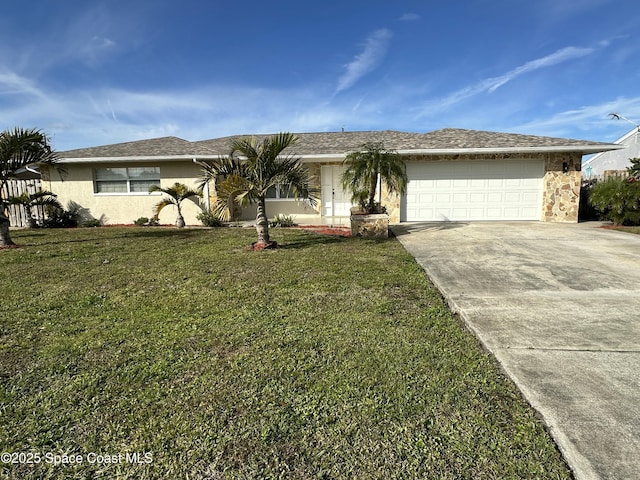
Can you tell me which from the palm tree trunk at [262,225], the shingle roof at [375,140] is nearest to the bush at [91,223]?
the shingle roof at [375,140]

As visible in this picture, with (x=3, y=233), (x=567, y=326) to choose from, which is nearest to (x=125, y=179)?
(x=3, y=233)

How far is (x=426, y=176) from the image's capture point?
12.9 m

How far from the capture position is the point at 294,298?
463 cm

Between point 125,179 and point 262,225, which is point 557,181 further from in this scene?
point 125,179

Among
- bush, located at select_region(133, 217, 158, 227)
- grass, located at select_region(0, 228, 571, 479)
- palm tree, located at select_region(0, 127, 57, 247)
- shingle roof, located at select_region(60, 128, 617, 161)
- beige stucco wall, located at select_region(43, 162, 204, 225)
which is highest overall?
shingle roof, located at select_region(60, 128, 617, 161)

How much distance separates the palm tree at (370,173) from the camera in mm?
9727

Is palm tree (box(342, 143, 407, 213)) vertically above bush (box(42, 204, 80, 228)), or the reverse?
palm tree (box(342, 143, 407, 213))

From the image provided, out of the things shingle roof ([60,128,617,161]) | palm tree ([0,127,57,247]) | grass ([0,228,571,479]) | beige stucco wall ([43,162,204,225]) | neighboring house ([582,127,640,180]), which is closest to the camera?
grass ([0,228,571,479])

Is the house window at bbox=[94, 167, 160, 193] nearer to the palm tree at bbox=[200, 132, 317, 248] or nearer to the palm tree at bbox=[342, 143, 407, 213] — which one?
the palm tree at bbox=[200, 132, 317, 248]

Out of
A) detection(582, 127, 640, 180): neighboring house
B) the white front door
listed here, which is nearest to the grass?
the white front door

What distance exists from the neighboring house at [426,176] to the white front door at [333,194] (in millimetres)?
43

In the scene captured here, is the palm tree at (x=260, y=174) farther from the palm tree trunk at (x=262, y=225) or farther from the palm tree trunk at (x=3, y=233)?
the palm tree trunk at (x=3, y=233)

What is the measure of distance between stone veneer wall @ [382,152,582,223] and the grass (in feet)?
31.3

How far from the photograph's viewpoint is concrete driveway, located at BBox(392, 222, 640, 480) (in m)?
2.04
